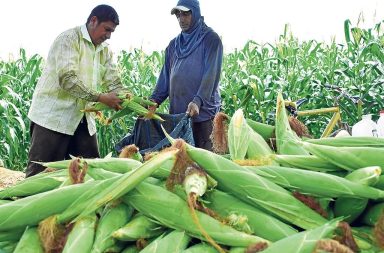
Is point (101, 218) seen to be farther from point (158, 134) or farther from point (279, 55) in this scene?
point (279, 55)

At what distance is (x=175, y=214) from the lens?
1.42 meters

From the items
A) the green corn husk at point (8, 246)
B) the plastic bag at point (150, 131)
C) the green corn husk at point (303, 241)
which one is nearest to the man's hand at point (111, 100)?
the plastic bag at point (150, 131)

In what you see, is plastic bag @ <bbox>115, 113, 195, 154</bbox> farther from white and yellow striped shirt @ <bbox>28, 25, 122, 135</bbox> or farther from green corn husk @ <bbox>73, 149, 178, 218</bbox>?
green corn husk @ <bbox>73, 149, 178, 218</bbox>

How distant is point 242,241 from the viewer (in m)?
1.35

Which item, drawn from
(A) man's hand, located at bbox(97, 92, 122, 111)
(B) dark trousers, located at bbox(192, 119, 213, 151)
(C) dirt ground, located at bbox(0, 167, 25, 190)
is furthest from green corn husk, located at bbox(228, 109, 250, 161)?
(C) dirt ground, located at bbox(0, 167, 25, 190)

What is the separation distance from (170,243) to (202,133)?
3.98 meters

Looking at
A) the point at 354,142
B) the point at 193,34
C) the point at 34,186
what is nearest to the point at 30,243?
the point at 34,186

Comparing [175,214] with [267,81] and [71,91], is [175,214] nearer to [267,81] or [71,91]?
[71,91]

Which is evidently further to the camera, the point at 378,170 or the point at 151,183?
the point at 151,183

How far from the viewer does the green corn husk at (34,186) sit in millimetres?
1765

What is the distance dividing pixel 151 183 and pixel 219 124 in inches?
26.0

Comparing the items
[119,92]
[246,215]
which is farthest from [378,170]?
[119,92]

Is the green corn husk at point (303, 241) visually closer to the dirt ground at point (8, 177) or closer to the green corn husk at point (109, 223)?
the green corn husk at point (109, 223)

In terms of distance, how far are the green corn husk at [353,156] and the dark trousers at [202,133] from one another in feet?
12.4
